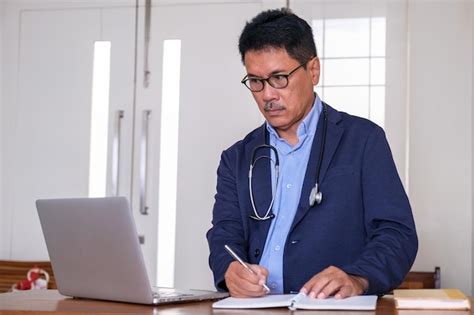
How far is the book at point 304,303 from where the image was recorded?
72.0 inches

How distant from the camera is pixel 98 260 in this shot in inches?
82.0

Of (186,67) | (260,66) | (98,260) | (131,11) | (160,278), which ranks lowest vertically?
(160,278)

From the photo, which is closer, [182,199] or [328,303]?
[328,303]

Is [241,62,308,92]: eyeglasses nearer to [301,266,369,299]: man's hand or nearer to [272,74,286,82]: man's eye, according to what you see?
[272,74,286,82]: man's eye

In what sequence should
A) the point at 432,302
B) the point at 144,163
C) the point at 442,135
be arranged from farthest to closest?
1. the point at 144,163
2. the point at 442,135
3. the point at 432,302

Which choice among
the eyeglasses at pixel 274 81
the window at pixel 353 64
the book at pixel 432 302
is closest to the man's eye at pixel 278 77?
the eyeglasses at pixel 274 81

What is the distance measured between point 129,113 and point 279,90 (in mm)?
2724

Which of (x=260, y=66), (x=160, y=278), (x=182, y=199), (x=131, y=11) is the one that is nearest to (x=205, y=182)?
(x=182, y=199)

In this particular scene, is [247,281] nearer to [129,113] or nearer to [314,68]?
[314,68]

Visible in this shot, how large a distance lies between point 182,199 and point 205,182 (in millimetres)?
154

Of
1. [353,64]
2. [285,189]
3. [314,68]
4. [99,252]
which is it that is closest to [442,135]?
[353,64]

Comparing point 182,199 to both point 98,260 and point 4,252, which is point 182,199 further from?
point 98,260

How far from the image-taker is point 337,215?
7.76 ft

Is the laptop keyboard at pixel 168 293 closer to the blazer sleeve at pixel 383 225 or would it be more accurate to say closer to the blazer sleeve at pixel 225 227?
the blazer sleeve at pixel 225 227
